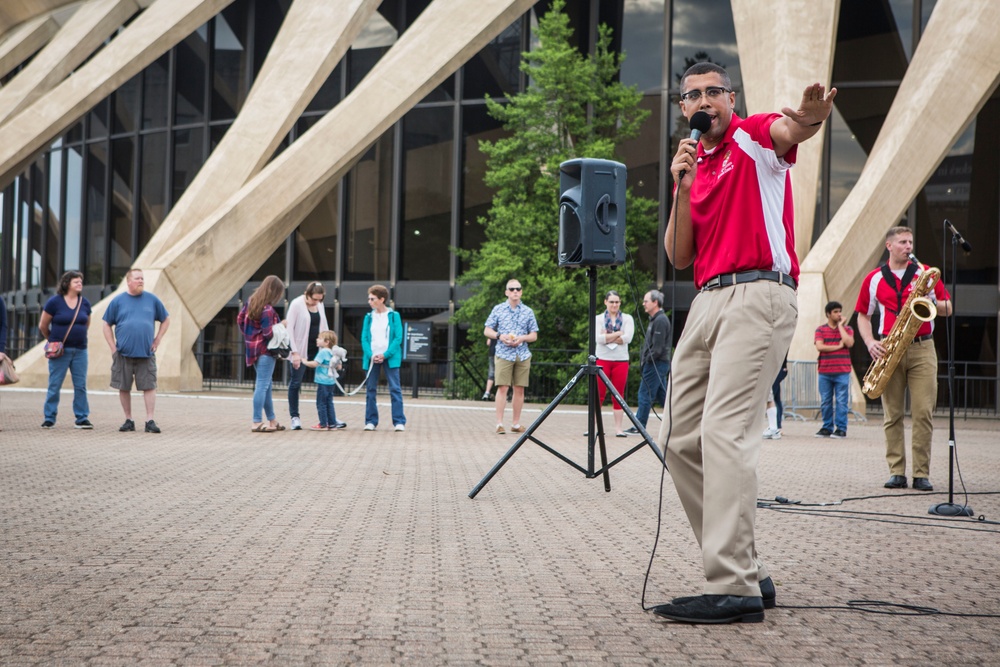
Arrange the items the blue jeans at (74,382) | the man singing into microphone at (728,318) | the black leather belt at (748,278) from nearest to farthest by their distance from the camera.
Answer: the man singing into microphone at (728,318) < the black leather belt at (748,278) < the blue jeans at (74,382)

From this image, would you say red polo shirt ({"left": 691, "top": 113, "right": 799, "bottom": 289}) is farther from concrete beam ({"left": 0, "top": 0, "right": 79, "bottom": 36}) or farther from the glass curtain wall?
concrete beam ({"left": 0, "top": 0, "right": 79, "bottom": 36})

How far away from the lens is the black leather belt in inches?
158

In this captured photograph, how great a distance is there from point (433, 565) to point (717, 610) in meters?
1.57

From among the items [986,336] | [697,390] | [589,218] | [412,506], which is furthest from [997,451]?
[986,336]

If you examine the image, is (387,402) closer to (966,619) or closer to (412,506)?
(412,506)

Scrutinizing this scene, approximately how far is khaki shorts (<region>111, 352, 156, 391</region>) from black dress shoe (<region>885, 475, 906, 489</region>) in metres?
8.54

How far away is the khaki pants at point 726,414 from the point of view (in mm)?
3801

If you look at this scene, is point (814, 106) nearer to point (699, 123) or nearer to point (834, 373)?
point (699, 123)

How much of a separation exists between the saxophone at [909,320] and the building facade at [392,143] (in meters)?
10.6

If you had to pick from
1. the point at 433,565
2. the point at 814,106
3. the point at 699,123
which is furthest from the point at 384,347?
the point at 814,106

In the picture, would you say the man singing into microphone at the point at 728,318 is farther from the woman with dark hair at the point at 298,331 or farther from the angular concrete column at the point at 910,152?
the angular concrete column at the point at 910,152

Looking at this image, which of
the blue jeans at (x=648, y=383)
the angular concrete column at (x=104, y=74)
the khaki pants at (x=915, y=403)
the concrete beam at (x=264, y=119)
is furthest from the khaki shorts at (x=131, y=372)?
the angular concrete column at (x=104, y=74)

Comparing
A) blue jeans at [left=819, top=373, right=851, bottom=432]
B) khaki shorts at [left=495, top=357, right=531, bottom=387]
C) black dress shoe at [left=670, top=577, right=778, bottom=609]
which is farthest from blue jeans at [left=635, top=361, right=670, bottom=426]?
black dress shoe at [left=670, top=577, right=778, bottom=609]

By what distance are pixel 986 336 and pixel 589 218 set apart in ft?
65.8
